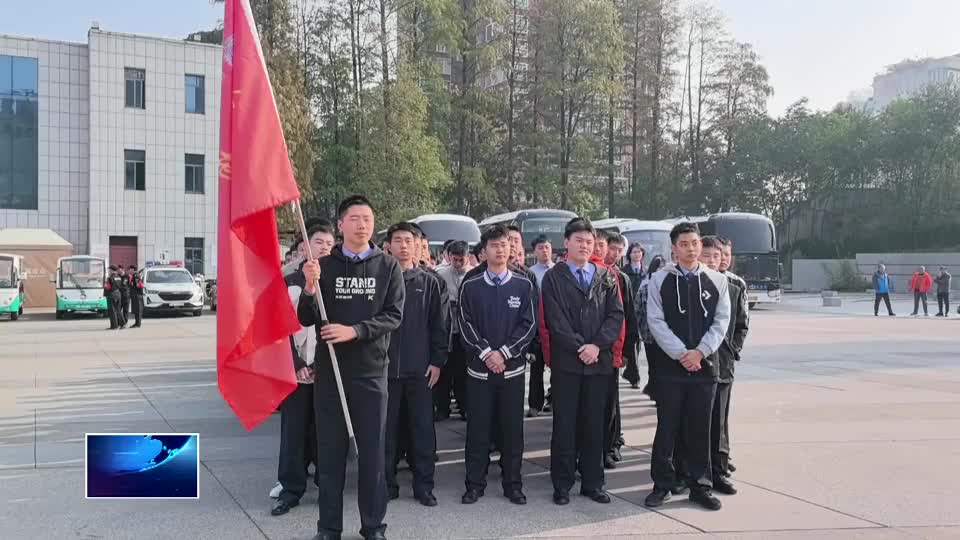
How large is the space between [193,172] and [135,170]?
8.06 ft

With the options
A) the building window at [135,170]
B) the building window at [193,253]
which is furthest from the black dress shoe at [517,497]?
the building window at [135,170]

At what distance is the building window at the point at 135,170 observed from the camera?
3550cm

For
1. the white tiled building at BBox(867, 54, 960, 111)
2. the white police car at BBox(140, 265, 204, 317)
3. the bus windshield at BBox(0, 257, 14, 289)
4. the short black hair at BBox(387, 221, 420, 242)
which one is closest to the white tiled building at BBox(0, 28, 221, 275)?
the bus windshield at BBox(0, 257, 14, 289)

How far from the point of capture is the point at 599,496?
5773 mm

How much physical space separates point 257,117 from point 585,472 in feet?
11.2

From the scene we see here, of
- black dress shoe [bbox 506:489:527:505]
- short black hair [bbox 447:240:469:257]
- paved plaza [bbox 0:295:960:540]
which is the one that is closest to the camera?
paved plaza [bbox 0:295:960:540]

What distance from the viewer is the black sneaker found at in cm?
558

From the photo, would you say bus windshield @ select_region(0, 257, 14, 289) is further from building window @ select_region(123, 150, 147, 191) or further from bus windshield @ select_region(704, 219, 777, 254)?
bus windshield @ select_region(704, 219, 777, 254)

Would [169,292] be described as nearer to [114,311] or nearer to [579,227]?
[114,311]

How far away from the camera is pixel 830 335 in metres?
19.6

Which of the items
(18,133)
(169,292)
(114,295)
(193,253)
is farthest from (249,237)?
(18,133)

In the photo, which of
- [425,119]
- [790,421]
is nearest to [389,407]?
[790,421]

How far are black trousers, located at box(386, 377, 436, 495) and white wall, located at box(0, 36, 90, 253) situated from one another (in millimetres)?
34313

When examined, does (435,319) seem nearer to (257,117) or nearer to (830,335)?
(257,117)
